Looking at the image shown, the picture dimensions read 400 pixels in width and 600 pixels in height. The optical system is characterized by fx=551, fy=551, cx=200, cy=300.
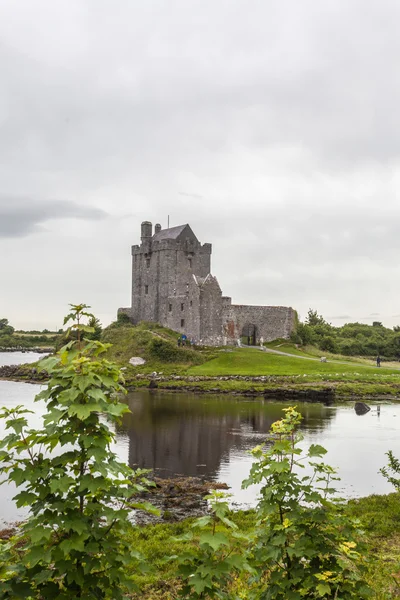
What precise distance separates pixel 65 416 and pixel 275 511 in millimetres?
2641

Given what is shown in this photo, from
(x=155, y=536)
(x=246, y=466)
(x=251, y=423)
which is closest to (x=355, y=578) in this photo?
(x=155, y=536)

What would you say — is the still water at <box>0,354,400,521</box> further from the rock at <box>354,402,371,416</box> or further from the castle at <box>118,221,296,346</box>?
the castle at <box>118,221,296,346</box>

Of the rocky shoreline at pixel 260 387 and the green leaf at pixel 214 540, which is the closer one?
the green leaf at pixel 214 540

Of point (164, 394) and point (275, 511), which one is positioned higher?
point (275, 511)

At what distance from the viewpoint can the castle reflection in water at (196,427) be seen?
19422mm

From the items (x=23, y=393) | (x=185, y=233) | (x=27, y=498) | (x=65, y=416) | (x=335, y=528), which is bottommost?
(x=23, y=393)

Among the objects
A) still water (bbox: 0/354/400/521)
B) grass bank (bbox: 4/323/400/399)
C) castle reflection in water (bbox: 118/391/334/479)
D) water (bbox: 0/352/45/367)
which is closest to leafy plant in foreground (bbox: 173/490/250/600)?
still water (bbox: 0/354/400/521)

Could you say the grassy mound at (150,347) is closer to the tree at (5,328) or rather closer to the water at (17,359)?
the water at (17,359)

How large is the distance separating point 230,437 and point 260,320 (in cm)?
3927

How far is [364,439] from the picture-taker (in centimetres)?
2408

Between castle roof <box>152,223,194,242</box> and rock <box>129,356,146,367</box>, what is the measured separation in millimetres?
15518

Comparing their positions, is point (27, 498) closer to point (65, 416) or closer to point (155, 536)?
point (65, 416)

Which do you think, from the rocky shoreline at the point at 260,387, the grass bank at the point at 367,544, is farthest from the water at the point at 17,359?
the grass bank at the point at 367,544

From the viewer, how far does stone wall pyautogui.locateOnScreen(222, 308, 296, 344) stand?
6134cm
